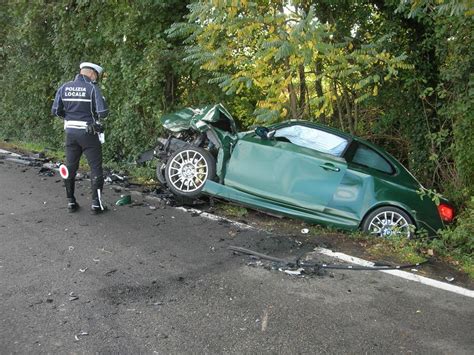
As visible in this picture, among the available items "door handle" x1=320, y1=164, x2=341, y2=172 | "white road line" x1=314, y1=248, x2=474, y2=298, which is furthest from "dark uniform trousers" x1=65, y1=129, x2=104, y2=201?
"white road line" x1=314, y1=248, x2=474, y2=298

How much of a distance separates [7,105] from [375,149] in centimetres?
1158

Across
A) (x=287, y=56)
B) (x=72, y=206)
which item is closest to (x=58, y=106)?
(x=72, y=206)

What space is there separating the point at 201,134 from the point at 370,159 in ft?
8.27

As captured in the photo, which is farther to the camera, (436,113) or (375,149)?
(436,113)

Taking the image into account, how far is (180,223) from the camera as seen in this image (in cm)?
660

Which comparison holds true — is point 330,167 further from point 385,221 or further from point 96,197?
point 96,197

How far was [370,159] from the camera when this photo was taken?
697 cm

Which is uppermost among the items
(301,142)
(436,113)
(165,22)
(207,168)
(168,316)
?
(165,22)

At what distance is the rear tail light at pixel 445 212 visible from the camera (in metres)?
6.81

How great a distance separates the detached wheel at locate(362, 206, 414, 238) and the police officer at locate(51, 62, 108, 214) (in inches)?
143

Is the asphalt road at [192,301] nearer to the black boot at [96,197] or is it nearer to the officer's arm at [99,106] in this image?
the black boot at [96,197]

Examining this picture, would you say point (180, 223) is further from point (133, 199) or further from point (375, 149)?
point (375, 149)

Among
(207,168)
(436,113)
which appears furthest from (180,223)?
(436,113)

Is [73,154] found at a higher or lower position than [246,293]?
higher
